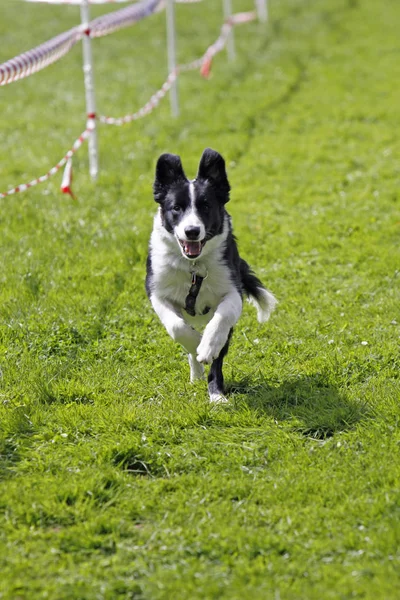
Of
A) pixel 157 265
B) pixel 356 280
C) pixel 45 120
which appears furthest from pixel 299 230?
pixel 45 120

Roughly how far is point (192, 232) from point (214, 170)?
22.8 inches

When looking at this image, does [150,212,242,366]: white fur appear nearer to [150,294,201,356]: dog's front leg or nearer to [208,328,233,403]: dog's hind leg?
[150,294,201,356]: dog's front leg

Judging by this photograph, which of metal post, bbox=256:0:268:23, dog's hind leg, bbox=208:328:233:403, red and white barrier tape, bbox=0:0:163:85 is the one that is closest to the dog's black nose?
dog's hind leg, bbox=208:328:233:403

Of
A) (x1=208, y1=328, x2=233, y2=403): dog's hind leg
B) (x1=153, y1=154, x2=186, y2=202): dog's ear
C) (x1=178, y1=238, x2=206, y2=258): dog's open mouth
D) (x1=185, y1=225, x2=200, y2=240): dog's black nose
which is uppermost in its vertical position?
(x1=153, y1=154, x2=186, y2=202): dog's ear

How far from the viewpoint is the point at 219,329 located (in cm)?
534

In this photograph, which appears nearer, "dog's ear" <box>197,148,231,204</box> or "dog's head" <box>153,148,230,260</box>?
"dog's head" <box>153,148,230,260</box>

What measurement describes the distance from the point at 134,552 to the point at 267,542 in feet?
1.93

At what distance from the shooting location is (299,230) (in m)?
8.93

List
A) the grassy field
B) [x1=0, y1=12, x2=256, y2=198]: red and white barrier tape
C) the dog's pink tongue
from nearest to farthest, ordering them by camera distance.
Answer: the grassy field
the dog's pink tongue
[x1=0, y1=12, x2=256, y2=198]: red and white barrier tape

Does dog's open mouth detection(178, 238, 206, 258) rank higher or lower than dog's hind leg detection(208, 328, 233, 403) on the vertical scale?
higher

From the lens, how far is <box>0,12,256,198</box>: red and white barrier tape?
9.76 m

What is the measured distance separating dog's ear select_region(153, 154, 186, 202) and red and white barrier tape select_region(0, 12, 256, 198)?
353cm

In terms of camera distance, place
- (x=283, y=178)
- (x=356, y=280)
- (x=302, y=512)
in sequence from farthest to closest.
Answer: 1. (x=283, y=178)
2. (x=356, y=280)
3. (x=302, y=512)

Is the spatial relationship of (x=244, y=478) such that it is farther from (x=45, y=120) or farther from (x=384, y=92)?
(x=384, y=92)
